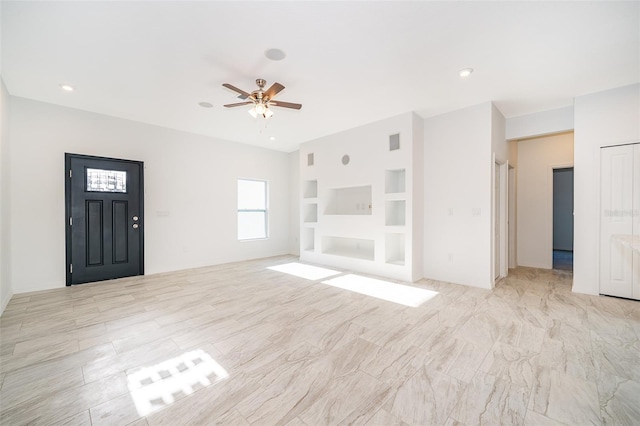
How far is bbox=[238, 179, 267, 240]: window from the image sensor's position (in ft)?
21.9

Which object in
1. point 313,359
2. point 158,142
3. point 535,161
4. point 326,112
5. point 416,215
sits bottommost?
point 313,359

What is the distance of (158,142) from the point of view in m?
5.16

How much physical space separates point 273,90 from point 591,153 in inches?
186

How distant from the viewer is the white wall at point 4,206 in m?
3.30

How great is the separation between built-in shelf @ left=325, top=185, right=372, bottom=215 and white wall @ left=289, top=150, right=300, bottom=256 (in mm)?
1473

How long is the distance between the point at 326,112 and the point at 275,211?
3.60 metres

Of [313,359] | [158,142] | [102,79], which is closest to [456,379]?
[313,359]

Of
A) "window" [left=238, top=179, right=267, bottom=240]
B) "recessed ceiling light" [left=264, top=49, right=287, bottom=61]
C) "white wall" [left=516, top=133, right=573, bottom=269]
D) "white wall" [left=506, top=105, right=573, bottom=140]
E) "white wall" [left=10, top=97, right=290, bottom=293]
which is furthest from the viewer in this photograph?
"window" [left=238, top=179, right=267, bottom=240]

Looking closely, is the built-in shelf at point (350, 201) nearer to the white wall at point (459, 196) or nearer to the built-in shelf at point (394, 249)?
the built-in shelf at point (394, 249)

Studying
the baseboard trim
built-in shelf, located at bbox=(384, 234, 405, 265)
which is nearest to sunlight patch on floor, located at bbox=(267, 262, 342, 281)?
built-in shelf, located at bbox=(384, 234, 405, 265)

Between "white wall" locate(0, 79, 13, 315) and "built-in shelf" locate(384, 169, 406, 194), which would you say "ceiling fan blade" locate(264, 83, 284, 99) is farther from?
"white wall" locate(0, 79, 13, 315)

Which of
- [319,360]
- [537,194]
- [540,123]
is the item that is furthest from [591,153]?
[319,360]

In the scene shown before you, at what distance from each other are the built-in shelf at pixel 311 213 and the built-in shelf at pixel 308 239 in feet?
0.89

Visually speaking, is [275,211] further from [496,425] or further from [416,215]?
[496,425]
